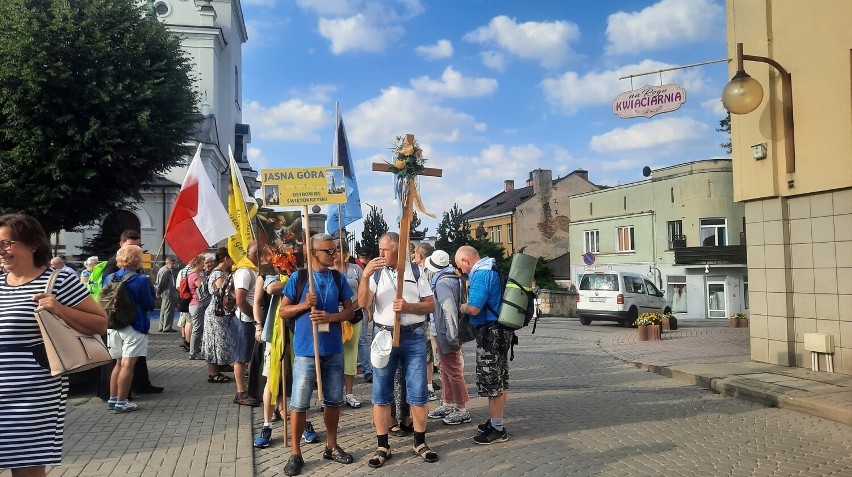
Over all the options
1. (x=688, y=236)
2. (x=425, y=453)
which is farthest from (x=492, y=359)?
(x=688, y=236)

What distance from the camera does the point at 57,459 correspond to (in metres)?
3.83

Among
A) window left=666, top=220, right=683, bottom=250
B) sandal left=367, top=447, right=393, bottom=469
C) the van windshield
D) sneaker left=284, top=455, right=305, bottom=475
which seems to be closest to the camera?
sneaker left=284, top=455, right=305, bottom=475

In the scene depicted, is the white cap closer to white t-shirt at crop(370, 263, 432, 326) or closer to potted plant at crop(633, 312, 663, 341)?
white t-shirt at crop(370, 263, 432, 326)

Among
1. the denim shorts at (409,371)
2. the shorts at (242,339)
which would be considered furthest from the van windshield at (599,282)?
the denim shorts at (409,371)

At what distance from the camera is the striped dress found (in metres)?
3.71

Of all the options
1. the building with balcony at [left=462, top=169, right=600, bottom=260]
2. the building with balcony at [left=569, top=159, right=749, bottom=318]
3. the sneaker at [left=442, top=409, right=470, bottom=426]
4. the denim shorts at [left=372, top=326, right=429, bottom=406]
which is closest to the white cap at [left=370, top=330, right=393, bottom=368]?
the denim shorts at [left=372, top=326, right=429, bottom=406]

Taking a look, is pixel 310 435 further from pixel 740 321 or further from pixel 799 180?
pixel 740 321

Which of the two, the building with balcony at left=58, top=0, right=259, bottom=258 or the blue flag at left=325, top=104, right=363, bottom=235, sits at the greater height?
the building with balcony at left=58, top=0, right=259, bottom=258

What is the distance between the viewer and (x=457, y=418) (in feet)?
24.7

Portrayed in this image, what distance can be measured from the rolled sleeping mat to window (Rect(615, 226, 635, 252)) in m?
38.0

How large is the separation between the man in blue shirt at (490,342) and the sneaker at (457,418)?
65 centimetres

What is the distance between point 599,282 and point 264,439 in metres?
19.0

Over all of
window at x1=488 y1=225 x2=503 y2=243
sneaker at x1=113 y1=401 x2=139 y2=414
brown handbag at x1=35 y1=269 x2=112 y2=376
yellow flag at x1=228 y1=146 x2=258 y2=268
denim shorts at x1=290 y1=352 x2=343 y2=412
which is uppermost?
window at x1=488 y1=225 x2=503 y2=243

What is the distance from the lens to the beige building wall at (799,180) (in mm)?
9523
